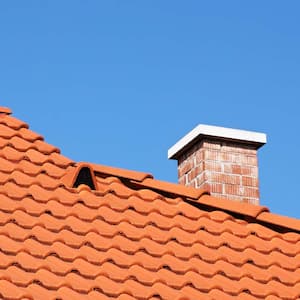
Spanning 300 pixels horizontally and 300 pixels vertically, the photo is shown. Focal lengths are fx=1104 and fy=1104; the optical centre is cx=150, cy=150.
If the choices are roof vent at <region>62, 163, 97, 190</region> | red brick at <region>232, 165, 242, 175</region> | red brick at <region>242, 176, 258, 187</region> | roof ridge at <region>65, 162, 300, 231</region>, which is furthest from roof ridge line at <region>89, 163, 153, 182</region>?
red brick at <region>242, 176, 258, 187</region>

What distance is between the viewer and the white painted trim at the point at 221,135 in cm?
1175

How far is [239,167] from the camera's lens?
479 inches

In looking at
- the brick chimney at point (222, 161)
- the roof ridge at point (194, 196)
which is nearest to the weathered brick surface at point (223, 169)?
the brick chimney at point (222, 161)

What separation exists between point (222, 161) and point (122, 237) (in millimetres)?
2903

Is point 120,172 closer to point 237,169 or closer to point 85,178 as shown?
point 85,178

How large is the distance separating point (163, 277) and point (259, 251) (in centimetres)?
136

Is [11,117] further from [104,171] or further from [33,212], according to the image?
[33,212]

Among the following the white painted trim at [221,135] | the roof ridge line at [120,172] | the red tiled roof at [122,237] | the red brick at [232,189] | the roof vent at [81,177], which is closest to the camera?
the red tiled roof at [122,237]

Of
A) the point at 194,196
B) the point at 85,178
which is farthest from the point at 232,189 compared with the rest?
the point at 85,178

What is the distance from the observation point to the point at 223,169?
1195cm

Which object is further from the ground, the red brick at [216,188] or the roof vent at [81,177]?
the red brick at [216,188]

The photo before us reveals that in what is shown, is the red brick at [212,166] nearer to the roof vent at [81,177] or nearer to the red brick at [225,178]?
the red brick at [225,178]

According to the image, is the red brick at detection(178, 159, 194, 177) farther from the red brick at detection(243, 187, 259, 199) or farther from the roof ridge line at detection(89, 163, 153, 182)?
the roof ridge line at detection(89, 163, 153, 182)

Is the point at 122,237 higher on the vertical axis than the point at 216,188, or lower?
lower
